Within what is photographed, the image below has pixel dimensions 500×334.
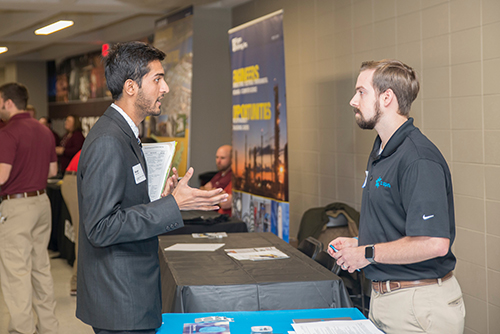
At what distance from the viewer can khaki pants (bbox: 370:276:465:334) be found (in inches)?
61.9

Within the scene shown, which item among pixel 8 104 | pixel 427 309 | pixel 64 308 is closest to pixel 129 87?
pixel 427 309

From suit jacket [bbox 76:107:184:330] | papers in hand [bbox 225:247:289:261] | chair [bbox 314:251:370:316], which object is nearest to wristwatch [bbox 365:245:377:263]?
suit jacket [bbox 76:107:184:330]

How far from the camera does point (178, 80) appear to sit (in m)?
6.39

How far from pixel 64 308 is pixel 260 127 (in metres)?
2.38

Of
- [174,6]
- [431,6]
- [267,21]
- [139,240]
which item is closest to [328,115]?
[267,21]

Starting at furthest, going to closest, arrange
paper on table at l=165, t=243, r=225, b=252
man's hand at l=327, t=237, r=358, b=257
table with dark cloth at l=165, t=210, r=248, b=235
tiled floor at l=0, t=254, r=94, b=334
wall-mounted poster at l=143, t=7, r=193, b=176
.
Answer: wall-mounted poster at l=143, t=7, r=193, b=176 < table with dark cloth at l=165, t=210, r=248, b=235 < tiled floor at l=0, t=254, r=94, b=334 < paper on table at l=165, t=243, r=225, b=252 < man's hand at l=327, t=237, r=358, b=257

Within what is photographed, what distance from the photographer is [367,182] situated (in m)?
1.77

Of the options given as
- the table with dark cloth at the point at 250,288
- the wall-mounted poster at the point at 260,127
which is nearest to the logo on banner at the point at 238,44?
the wall-mounted poster at the point at 260,127

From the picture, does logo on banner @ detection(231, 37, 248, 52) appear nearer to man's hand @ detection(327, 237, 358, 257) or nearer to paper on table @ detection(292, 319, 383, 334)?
man's hand @ detection(327, 237, 358, 257)

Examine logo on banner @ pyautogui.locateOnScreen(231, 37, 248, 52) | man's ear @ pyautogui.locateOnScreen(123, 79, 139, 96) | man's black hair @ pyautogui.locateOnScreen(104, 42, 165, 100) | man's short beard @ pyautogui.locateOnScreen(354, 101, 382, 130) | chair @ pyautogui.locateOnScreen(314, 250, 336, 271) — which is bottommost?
chair @ pyautogui.locateOnScreen(314, 250, 336, 271)

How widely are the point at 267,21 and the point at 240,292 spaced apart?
2752 mm

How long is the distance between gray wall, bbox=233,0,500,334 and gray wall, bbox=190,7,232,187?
5.18ft

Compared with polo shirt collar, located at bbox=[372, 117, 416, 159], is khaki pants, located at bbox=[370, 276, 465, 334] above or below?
below

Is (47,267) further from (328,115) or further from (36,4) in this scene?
(36,4)
